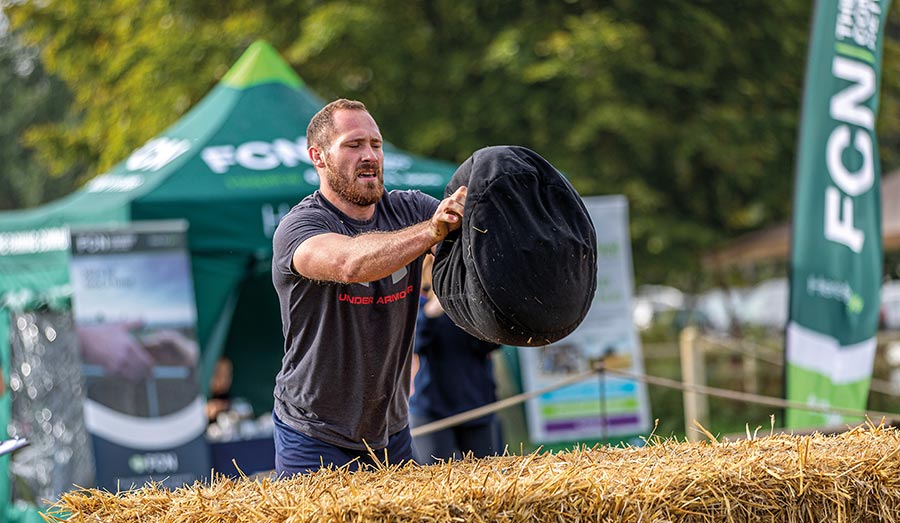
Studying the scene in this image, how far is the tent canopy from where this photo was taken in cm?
765

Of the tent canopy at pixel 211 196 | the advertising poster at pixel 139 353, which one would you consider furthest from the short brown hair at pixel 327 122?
the tent canopy at pixel 211 196

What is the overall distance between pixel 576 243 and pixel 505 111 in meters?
9.00

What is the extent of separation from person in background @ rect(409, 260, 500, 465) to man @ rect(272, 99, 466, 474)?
268cm

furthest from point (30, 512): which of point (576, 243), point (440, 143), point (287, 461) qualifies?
point (440, 143)

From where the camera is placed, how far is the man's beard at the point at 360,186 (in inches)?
141

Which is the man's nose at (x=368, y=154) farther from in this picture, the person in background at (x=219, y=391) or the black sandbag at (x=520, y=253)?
the person in background at (x=219, y=391)

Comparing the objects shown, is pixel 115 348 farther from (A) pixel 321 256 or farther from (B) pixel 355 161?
(A) pixel 321 256

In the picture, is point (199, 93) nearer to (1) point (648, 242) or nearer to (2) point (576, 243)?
(1) point (648, 242)

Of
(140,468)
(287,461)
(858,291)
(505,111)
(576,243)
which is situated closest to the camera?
(576,243)

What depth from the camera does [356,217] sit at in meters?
3.68

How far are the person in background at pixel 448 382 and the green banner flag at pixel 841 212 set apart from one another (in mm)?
2284

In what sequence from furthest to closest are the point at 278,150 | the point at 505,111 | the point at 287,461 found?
the point at 505,111 → the point at 278,150 → the point at 287,461

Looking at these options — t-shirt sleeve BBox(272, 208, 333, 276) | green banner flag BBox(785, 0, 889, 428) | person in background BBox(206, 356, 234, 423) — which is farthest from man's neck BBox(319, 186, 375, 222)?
person in background BBox(206, 356, 234, 423)

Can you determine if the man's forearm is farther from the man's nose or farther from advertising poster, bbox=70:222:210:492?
advertising poster, bbox=70:222:210:492
